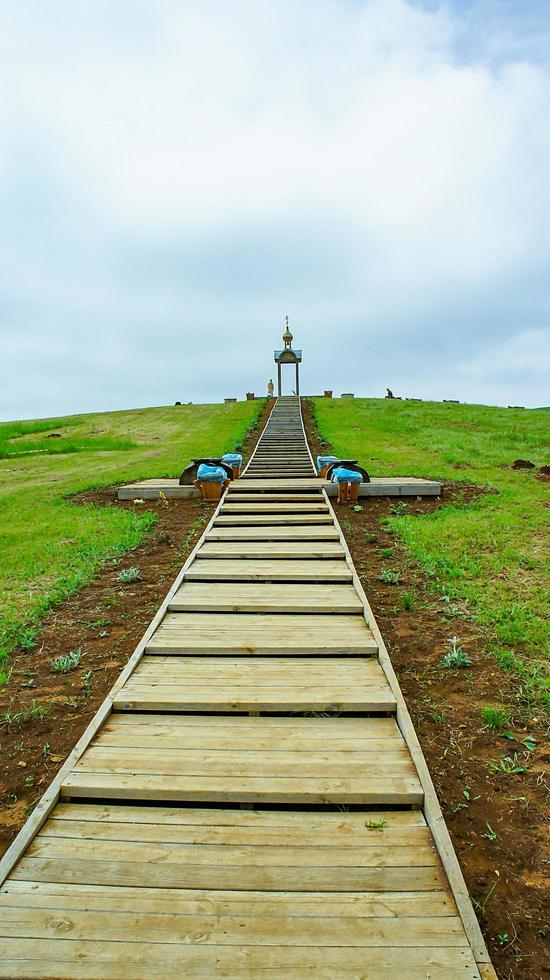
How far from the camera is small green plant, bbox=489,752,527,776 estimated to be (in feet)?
10.5

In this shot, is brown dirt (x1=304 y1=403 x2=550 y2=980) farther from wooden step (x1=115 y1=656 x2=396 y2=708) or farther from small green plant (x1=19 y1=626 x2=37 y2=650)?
small green plant (x1=19 y1=626 x2=37 y2=650)

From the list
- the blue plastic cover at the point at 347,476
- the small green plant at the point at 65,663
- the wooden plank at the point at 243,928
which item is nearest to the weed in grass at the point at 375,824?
the wooden plank at the point at 243,928

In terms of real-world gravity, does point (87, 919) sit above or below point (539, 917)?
above

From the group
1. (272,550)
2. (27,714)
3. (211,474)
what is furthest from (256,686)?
(211,474)

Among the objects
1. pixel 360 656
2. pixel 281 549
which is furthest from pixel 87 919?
pixel 281 549

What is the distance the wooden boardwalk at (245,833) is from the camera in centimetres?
202

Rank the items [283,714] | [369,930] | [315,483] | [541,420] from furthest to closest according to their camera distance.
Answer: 1. [541,420]
2. [315,483]
3. [283,714]
4. [369,930]

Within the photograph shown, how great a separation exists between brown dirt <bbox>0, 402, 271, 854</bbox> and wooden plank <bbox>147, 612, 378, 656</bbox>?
55 cm

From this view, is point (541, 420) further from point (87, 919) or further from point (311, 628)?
point (87, 919)

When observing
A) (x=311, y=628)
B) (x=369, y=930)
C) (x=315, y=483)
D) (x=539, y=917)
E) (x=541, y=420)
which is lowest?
(x=539, y=917)

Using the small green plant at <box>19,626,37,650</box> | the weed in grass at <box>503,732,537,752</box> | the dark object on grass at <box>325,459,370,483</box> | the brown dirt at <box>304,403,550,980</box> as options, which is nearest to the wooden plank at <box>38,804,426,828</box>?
the brown dirt at <box>304,403,550,980</box>

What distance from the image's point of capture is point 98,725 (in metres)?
3.32

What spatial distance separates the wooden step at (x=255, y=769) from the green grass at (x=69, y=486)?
6.27ft

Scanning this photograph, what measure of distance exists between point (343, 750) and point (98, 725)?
5.27 ft
